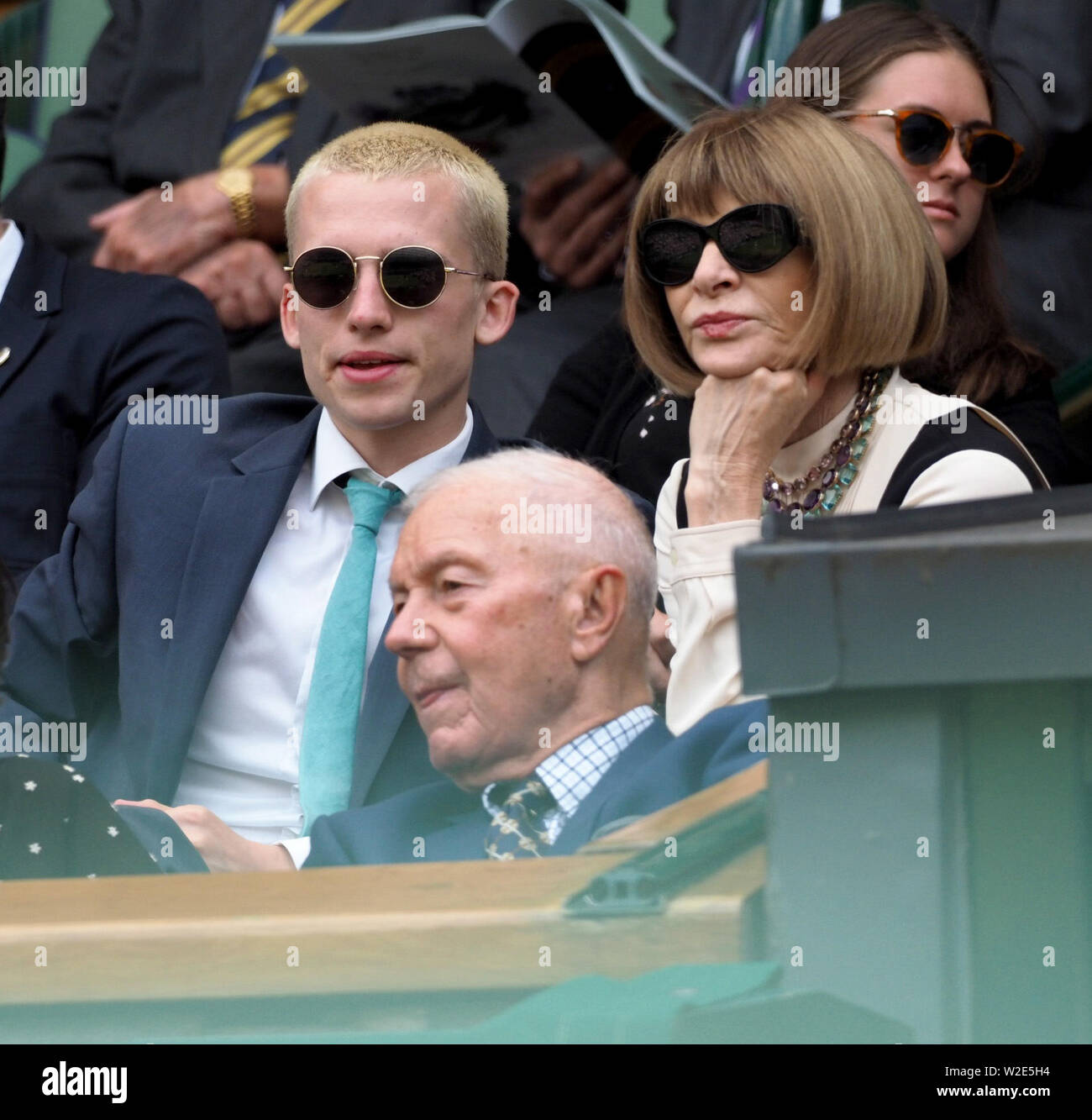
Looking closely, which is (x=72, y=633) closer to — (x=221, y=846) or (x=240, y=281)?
(x=221, y=846)

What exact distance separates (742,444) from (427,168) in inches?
21.7

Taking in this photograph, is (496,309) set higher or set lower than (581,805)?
higher

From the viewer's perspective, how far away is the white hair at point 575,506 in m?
2.16

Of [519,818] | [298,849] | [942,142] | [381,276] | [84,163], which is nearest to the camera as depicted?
[519,818]

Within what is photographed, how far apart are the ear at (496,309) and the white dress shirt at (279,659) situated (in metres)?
0.20

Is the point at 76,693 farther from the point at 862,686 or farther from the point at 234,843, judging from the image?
the point at 862,686

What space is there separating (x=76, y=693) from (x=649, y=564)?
769 mm

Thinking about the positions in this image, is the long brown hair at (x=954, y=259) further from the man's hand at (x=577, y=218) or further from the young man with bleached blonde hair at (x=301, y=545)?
the young man with bleached blonde hair at (x=301, y=545)

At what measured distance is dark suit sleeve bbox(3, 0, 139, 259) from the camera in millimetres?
3980

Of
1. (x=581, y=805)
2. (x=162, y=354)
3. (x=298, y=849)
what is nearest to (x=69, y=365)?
(x=162, y=354)

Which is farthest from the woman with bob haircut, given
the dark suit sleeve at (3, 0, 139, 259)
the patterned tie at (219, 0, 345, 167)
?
the dark suit sleeve at (3, 0, 139, 259)

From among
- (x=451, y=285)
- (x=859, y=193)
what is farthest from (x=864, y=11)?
(x=451, y=285)

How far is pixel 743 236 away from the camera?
2.34m

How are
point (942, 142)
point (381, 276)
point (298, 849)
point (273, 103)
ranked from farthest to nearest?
point (273, 103)
point (942, 142)
point (381, 276)
point (298, 849)
